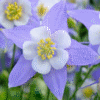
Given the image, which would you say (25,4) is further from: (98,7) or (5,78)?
(98,7)

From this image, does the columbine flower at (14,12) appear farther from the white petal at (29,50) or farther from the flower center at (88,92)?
the flower center at (88,92)

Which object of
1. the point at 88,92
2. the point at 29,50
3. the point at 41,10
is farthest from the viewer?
the point at 88,92

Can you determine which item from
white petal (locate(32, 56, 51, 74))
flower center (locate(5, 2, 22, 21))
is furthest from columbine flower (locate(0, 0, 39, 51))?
white petal (locate(32, 56, 51, 74))

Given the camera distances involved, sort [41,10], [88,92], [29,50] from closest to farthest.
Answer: [29,50]
[41,10]
[88,92]

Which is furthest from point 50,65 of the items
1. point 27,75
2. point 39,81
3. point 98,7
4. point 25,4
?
A: point 98,7

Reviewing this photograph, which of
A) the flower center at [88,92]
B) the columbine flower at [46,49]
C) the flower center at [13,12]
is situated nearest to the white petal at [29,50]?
the columbine flower at [46,49]

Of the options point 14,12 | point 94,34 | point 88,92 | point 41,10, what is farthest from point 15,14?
point 88,92

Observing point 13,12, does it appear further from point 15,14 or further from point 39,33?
point 39,33

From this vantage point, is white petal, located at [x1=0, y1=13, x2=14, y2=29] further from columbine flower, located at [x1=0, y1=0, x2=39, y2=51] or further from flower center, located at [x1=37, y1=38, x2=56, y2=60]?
flower center, located at [x1=37, y1=38, x2=56, y2=60]
